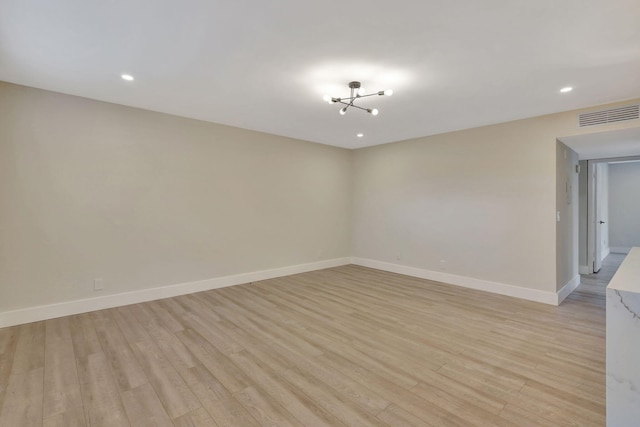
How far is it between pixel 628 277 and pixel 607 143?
3646 mm

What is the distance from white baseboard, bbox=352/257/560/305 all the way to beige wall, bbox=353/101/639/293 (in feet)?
0.23

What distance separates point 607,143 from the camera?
4125 mm

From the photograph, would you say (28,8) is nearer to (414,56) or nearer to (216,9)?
(216,9)

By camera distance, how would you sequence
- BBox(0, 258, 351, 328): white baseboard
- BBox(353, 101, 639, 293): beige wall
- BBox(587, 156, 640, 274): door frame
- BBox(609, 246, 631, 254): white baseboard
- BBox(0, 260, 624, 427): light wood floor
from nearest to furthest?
BBox(0, 260, 624, 427): light wood floor < BBox(0, 258, 351, 328): white baseboard < BBox(353, 101, 639, 293): beige wall < BBox(587, 156, 640, 274): door frame < BBox(609, 246, 631, 254): white baseboard

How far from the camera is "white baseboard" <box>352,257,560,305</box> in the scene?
396cm

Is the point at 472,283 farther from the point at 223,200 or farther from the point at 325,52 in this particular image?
the point at 223,200

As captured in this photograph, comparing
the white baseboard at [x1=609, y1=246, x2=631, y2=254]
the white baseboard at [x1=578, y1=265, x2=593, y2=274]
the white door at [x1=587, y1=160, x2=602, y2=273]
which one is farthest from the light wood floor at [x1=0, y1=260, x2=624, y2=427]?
the white baseboard at [x1=609, y1=246, x2=631, y2=254]

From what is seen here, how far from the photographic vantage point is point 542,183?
3.97 meters

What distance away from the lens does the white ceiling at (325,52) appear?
74.2 inches

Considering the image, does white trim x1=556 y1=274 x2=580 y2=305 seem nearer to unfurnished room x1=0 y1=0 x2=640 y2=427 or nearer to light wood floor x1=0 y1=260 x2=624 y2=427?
unfurnished room x1=0 y1=0 x2=640 y2=427

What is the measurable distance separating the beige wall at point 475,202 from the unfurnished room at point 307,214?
0.11ft

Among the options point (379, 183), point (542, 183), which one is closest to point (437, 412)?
point (542, 183)

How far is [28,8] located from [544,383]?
14.6 ft

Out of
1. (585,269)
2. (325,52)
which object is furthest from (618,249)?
(325,52)
